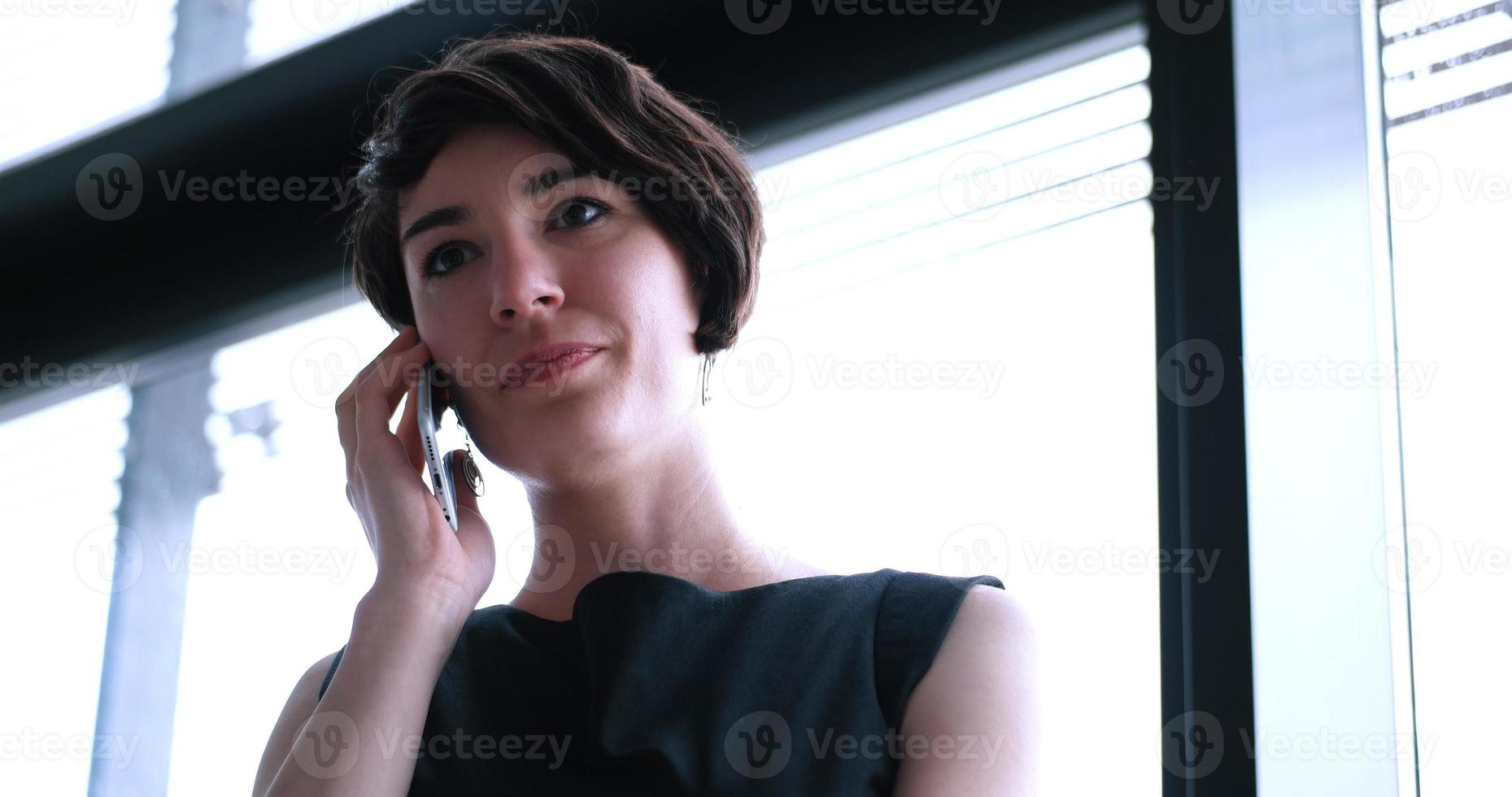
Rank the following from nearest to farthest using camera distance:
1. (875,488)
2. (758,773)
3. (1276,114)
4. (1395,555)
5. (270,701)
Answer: (758,773)
(1395,555)
(1276,114)
(875,488)
(270,701)

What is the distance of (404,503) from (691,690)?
42 centimetres

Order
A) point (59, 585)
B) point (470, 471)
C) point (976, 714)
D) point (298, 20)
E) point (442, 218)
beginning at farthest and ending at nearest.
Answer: point (59, 585) → point (298, 20) → point (470, 471) → point (442, 218) → point (976, 714)

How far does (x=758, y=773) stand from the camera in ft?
4.26

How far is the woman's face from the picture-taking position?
4.80ft

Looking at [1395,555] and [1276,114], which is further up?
[1276,114]

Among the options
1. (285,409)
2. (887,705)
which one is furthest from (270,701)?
(887,705)

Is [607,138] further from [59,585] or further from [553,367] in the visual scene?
[59,585]

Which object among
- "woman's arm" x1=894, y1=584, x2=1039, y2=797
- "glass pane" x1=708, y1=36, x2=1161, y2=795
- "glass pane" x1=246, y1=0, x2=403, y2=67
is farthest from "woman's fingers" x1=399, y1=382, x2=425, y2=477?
"glass pane" x1=246, y1=0, x2=403, y2=67

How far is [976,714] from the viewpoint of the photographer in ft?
4.27

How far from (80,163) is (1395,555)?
2381mm

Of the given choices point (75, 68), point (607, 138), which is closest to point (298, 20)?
point (75, 68)

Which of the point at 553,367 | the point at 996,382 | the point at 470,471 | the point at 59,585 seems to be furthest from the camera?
the point at 59,585

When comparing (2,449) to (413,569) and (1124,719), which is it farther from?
(1124,719)

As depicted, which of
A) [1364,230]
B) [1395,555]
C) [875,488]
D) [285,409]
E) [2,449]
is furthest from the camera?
[2,449]
